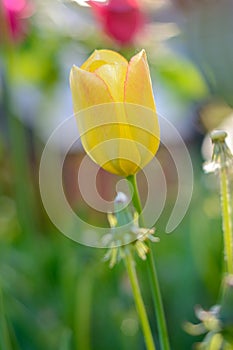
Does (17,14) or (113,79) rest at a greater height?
(17,14)

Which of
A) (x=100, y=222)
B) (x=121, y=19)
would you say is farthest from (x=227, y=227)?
(x=100, y=222)

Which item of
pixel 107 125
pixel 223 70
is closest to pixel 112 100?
pixel 107 125

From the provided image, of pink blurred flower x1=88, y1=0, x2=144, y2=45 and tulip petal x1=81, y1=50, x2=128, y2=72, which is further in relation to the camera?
pink blurred flower x1=88, y1=0, x2=144, y2=45

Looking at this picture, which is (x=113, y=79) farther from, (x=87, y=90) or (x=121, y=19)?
(x=121, y=19)

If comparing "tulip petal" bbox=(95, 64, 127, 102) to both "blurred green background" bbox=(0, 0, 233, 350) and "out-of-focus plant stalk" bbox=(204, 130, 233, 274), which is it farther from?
"blurred green background" bbox=(0, 0, 233, 350)

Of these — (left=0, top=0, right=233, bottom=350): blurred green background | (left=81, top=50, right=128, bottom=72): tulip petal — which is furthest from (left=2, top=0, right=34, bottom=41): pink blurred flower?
(left=81, top=50, right=128, bottom=72): tulip petal

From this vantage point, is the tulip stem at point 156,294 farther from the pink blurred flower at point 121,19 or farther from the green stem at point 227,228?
the pink blurred flower at point 121,19
